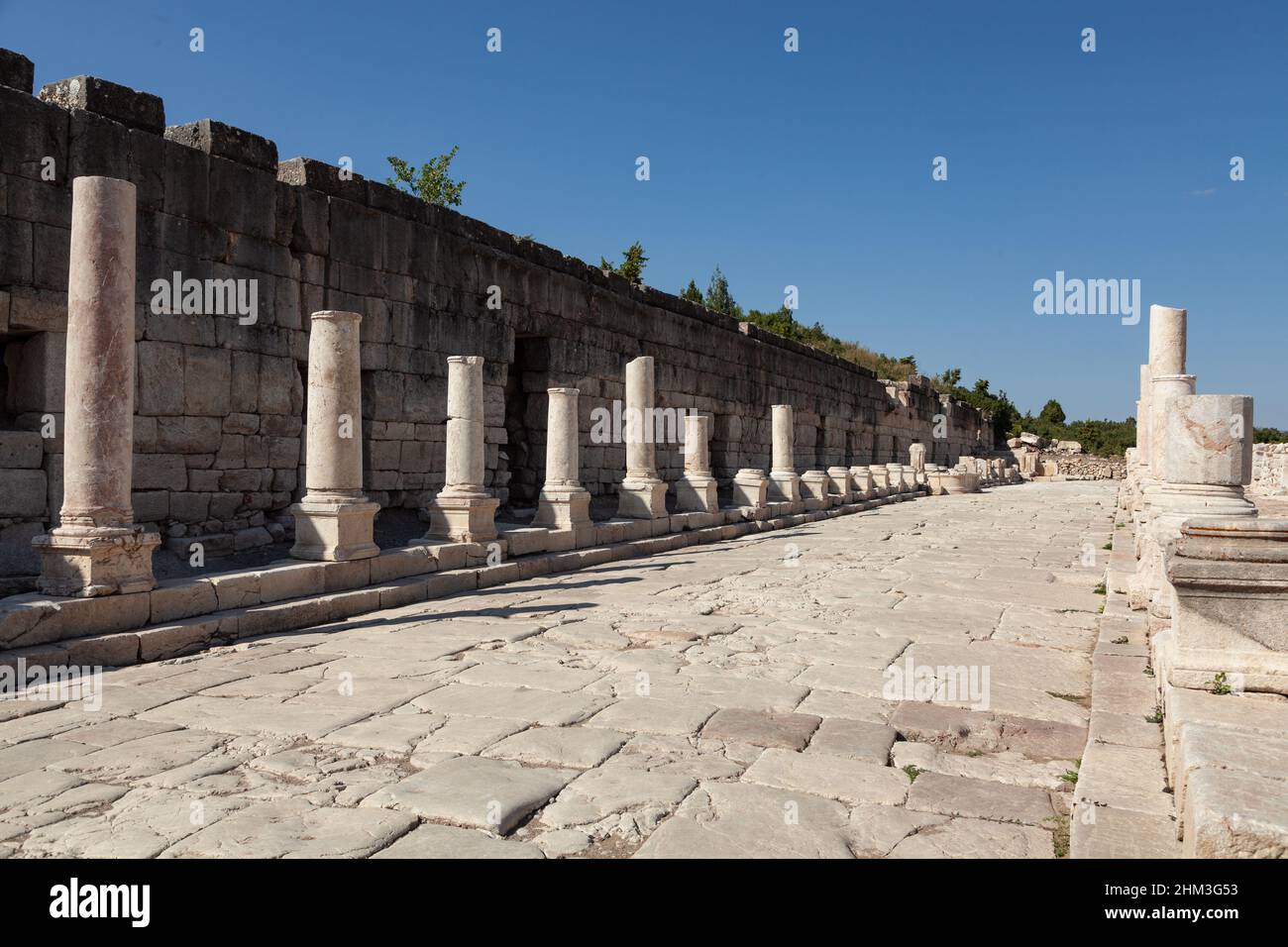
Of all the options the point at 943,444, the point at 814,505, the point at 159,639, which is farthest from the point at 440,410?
the point at 943,444

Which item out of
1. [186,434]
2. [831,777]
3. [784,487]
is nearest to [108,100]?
[186,434]

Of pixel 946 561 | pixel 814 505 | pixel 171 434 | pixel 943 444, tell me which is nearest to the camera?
pixel 171 434

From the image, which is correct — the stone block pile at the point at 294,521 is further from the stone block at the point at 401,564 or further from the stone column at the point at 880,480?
the stone column at the point at 880,480

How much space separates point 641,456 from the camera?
46.3ft

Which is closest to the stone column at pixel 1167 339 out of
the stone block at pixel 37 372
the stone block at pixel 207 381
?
the stone block at pixel 207 381

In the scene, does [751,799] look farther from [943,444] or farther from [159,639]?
[943,444]

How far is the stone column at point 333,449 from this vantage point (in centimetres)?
852

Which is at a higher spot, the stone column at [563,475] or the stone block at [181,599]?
the stone column at [563,475]

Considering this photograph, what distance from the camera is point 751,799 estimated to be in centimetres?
369

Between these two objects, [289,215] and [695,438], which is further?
[695,438]

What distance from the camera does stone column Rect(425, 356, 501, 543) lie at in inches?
405

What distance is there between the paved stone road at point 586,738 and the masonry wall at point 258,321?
3144mm

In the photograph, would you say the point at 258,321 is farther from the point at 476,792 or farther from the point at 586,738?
the point at 476,792
